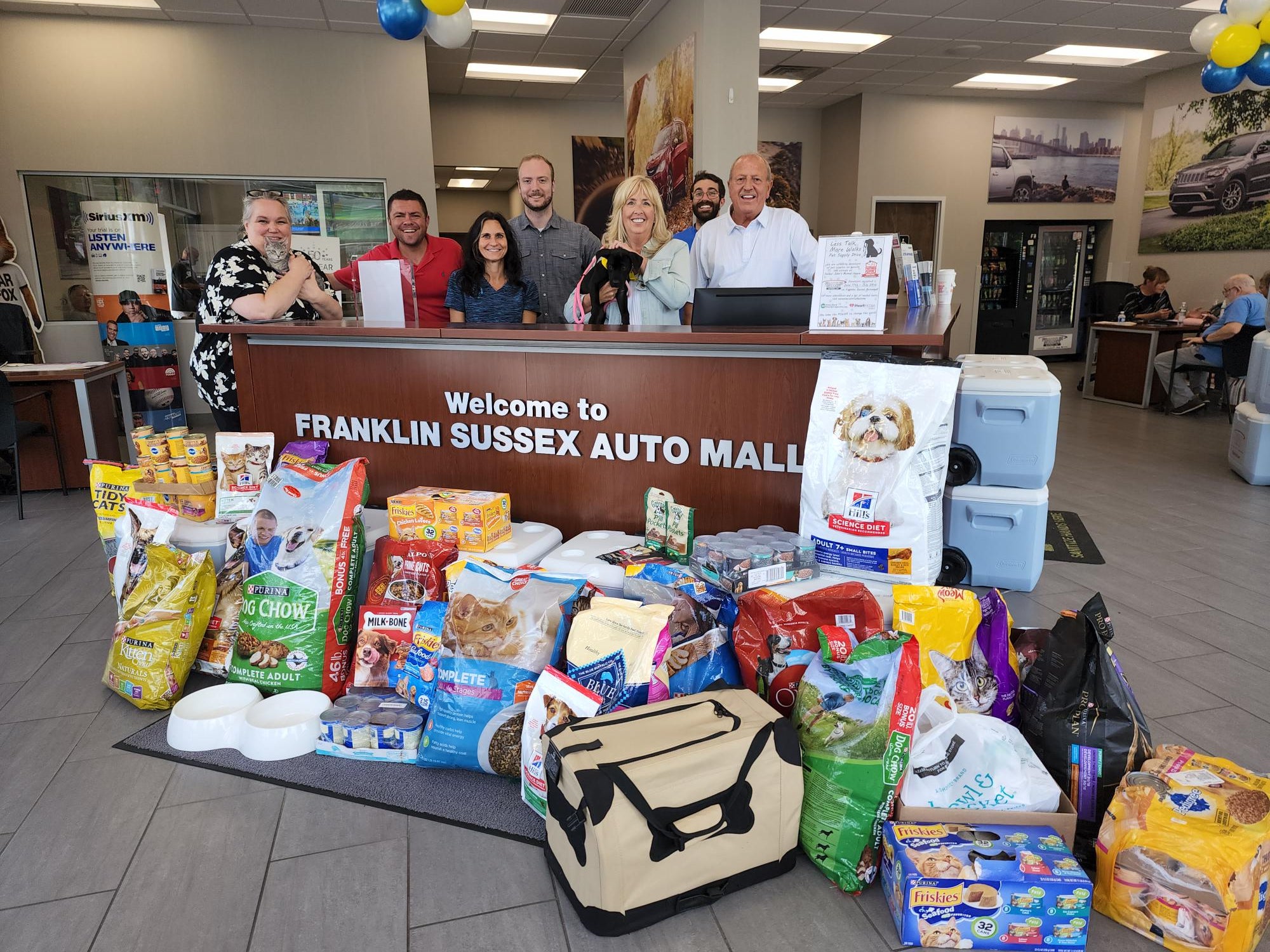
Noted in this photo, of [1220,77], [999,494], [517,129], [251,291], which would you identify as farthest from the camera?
[517,129]

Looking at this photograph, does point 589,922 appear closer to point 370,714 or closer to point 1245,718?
point 370,714

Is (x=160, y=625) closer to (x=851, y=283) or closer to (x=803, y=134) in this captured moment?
(x=851, y=283)

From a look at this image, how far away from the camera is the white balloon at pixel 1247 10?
207 inches

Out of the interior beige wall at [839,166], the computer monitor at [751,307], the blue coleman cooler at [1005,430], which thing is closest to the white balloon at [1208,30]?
the interior beige wall at [839,166]

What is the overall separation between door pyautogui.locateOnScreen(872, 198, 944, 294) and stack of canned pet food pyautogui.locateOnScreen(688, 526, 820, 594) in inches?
367

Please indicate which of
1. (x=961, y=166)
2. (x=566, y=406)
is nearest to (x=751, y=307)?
(x=566, y=406)

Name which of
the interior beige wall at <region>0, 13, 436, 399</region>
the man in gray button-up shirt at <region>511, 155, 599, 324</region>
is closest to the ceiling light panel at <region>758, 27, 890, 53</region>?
the interior beige wall at <region>0, 13, 436, 399</region>

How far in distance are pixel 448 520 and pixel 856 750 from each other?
1.42 m

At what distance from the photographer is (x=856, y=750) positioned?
5.53ft

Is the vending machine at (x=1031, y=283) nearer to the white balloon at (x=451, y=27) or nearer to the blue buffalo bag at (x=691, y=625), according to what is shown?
the white balloon at (x=451, y=27)

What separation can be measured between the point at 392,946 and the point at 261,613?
1176mm

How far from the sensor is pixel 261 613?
7.85 feet

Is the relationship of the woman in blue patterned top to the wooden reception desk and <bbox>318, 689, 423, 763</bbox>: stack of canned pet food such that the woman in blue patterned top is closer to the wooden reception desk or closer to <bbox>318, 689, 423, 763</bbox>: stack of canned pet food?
the wooden reception desk

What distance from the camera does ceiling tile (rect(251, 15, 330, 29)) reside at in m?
6.39
